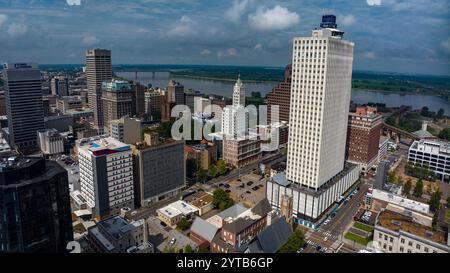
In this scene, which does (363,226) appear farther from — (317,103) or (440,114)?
(440,114)

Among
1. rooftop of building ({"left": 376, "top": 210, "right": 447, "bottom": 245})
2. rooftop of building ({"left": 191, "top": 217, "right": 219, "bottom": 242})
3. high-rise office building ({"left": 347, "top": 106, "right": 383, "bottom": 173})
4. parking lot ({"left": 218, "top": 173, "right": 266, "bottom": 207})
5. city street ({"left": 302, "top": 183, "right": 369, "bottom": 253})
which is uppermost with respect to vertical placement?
high-rise office building ({"left": 347, "top": 106, "right": 383, "bottom": 173})

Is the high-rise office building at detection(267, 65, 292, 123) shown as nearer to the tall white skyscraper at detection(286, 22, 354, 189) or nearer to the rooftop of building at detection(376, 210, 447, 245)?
the tall white skyscraper at detection(286, 22, 354, 189)

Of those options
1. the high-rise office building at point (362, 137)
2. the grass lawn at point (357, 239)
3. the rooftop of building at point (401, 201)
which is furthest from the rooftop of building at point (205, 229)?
the high-rise office building at point (362, 137)

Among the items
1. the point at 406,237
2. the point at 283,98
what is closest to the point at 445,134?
the point at 283,98

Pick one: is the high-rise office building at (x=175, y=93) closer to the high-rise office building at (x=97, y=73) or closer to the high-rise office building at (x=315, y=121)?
the high-rise office building at (x=97, y=73)

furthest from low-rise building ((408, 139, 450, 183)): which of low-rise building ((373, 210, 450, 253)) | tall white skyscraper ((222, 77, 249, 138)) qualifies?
tall white skyscraper ((222, 77, 249, 138))
